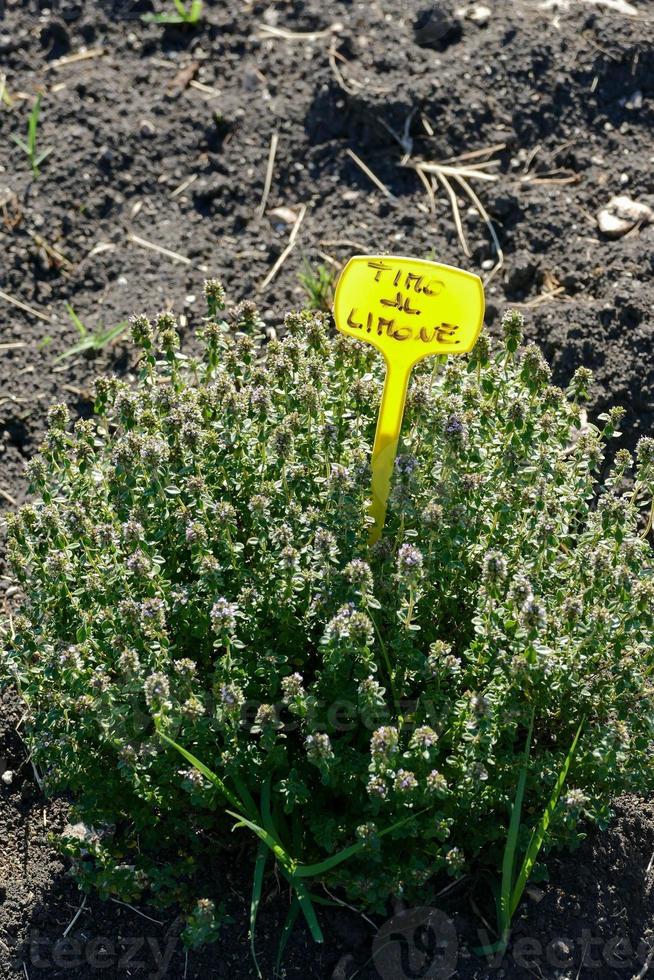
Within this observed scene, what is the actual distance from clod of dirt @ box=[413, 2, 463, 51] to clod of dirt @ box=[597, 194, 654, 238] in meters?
1.41

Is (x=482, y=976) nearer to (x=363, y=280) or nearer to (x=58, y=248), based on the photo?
(x=363, y=280)

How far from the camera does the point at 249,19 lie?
6.20 meters

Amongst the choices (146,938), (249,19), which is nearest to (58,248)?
(249,19)

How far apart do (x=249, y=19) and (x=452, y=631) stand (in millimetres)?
4032

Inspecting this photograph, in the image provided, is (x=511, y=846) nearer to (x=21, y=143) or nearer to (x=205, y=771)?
(x=205, y=771)

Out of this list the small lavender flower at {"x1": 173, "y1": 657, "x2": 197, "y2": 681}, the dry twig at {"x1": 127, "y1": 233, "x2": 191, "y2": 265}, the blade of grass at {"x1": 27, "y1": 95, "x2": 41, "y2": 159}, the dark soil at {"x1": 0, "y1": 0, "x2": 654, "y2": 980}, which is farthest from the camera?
the blade of grass at {"x1": 27, "y1": 95, "x2": 41, "y2": 159}

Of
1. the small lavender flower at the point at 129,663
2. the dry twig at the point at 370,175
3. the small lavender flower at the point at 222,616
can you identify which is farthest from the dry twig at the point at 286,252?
the small lavender flower at the point at 129,663

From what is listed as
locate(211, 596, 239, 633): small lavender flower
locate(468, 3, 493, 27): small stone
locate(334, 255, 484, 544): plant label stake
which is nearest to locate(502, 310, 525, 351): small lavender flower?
locate(334, 255, 484, 544): plant label stake

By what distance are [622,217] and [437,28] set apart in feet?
5.26

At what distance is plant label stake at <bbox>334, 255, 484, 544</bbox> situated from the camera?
3.33 meters

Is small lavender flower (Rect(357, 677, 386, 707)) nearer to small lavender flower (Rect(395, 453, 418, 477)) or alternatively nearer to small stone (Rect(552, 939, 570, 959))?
small lavender flower (Rect(395, 453, 418, 477))

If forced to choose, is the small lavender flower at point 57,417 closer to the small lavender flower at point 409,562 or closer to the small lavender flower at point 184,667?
the small lavender flower at point 184,667

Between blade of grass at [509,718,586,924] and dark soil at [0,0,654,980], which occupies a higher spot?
dark soil at [0,0,654,980]

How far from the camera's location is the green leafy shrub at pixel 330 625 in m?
3.15
